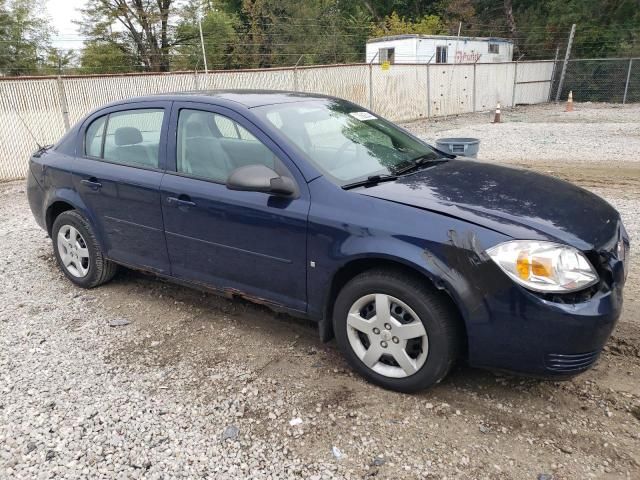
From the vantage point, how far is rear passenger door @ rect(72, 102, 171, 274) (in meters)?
3.93

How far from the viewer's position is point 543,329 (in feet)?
8.55

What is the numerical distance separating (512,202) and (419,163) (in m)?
0.90

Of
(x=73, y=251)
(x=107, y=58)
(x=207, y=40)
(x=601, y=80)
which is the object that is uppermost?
(x=207, y=40)

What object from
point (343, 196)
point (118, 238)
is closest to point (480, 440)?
point (343, 196)

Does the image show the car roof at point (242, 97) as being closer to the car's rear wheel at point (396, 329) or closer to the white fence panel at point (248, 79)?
the car's rear wheel at point (396, 329)

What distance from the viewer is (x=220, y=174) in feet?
11.8

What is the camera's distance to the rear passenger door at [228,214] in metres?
3.28

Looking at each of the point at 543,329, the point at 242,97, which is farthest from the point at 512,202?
the point at 242,97

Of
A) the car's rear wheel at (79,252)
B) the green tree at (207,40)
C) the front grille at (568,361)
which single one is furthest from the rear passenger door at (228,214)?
the green tree at (207,40)

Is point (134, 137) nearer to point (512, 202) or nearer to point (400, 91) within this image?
point (512, 202)

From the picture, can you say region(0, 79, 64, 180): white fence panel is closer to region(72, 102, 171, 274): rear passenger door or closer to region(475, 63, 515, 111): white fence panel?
region(72, 102, 171, 274): rear passenger door

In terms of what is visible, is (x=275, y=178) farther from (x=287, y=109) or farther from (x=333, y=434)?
(x=333, y=434)

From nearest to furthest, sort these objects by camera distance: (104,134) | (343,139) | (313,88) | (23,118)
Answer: (343,139) < (104,134) < (23,118) < (313,88)

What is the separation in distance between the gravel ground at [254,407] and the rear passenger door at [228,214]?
489mm
